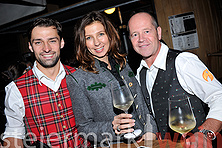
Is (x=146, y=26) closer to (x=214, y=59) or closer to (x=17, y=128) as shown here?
(x=17, y=128)

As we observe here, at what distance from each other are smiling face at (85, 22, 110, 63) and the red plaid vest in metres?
0.52

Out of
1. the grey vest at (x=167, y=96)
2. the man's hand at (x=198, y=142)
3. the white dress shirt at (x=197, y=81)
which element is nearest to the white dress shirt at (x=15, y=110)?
the grey vest at (x=167, y=96)

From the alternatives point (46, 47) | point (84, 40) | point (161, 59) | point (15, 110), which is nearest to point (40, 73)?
point (46, 47)

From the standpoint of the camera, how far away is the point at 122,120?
117cm

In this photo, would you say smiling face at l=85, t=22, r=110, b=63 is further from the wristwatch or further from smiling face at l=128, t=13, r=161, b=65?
the wristwatch

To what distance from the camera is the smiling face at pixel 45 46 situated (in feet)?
5.93

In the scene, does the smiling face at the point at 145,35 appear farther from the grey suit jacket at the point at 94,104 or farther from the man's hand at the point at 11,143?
the man's hand at the point at 11,143

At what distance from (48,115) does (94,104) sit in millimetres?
562

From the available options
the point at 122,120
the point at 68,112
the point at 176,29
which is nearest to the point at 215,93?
the point at 122,120

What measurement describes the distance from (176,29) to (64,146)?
4305 millimetres

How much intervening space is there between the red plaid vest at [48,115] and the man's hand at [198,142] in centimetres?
105

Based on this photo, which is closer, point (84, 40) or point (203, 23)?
point (84, 40)

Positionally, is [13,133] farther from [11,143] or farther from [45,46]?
[45,46]

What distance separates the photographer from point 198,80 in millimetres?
1481
